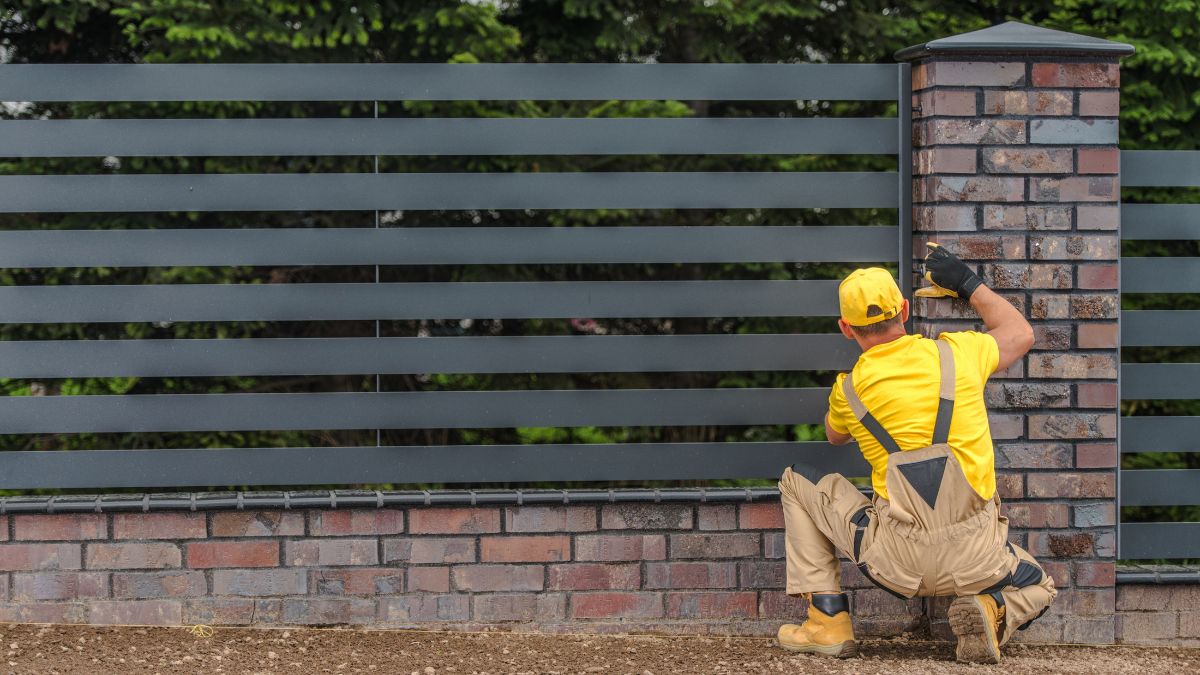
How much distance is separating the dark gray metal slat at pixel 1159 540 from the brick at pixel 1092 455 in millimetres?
331

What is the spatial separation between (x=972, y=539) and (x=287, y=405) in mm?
2344

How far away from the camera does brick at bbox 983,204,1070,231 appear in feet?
12.7

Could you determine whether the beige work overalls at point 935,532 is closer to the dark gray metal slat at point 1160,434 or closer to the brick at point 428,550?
the dark gray metal slat at point 1160,434

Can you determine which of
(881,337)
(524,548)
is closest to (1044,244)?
(881,337)

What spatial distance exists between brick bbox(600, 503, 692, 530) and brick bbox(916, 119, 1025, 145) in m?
1.56

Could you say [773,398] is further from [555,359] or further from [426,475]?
[426,475]

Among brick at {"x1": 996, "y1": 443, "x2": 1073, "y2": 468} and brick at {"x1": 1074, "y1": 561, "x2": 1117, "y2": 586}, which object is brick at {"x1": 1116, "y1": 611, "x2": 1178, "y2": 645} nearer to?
brick at {"x1": 1074, "y1": 561, "x2": 1117, "y2": 586}

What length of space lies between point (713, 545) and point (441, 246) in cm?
143

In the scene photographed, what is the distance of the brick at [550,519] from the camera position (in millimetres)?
3945

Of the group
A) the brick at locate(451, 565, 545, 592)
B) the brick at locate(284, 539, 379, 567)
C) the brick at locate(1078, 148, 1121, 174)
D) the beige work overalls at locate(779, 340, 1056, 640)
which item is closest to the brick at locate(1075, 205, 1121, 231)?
the brick at locate(1078, 148, 1121, 174)

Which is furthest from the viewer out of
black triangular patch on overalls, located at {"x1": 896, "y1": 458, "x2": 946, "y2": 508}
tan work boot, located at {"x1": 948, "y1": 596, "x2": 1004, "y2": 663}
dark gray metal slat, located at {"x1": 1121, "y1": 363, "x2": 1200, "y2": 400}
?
dark gray metal slat, located at {"x1": 1121, "y1": 363, "x2": 1200, "y2": 400}

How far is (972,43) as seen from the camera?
12.4 ft

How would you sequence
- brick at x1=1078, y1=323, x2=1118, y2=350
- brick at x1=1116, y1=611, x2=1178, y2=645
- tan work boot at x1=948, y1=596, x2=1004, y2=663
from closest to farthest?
tan work boot at x1=948, y1=596, x2=1004, y2=663, brick at x1=1078, y1=323, x2=1118, y2=350, brick at x1=1116, y1=611, x2=1178, y2=645

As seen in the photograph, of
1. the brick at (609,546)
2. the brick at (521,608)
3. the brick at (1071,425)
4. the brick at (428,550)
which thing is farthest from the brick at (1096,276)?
the brick at (428,550)
